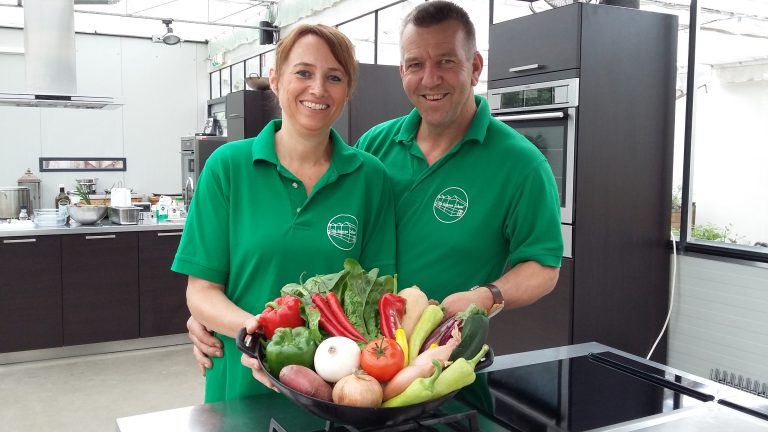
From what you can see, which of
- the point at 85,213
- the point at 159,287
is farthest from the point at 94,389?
the point at 85,213

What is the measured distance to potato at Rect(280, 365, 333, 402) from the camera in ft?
3.29

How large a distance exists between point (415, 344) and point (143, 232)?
4.23 m

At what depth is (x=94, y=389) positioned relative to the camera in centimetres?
421

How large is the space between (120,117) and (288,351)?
10.2 m

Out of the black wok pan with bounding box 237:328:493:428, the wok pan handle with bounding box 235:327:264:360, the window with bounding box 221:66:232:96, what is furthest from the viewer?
the window with bounding box 221:66:232:96

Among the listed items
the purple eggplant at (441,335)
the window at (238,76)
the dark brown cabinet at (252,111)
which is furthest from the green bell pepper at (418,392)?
the window at (238,76)

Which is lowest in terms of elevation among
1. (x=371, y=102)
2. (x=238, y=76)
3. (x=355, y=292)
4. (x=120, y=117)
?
(x=355, y=292)

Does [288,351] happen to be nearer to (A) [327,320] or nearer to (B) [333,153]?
(A) [327,320]

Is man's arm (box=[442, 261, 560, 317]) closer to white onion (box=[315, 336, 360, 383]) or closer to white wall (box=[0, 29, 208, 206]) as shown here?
white onion (box=[315, 336, 360, 383])

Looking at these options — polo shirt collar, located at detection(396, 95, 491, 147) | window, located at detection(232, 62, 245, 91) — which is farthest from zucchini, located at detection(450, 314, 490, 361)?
window, located at detection(232, 62, 245, 91)

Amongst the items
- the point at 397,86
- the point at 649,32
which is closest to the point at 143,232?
the point at 397,86

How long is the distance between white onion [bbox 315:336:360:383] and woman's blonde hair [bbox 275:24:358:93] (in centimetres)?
75

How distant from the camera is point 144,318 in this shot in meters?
5.01

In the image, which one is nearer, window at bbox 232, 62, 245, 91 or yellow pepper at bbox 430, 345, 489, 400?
yellow pepper at bbox 430, 345, 489, 400
